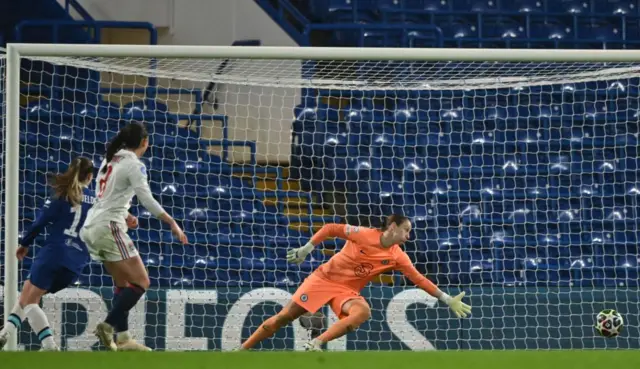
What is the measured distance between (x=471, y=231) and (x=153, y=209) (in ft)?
15.0

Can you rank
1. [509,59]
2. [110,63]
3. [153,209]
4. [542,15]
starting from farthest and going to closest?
[542,15], [110,63], [509,59], [153,209]

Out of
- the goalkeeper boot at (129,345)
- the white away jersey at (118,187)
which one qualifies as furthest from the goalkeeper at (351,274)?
the white away jersey at (118,187)

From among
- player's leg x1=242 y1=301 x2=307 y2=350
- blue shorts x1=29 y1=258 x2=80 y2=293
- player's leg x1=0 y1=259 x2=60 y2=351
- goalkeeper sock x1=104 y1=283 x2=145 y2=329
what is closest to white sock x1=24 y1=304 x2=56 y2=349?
player's leg x1=0 y1=259 x2=60 y2=351

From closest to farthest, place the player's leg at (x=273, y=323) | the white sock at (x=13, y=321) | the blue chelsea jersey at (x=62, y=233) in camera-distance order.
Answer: the white sock at (x=13, y=321) → the blue chelsea jersey at (x=62, y=233) → the player's leg at (x=273, y=323)

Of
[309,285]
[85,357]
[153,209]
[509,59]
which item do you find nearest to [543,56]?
[509,59]

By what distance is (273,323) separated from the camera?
7.97 m

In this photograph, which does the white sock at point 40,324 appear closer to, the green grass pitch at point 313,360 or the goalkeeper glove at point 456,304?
the goalkeeper glove at point 456,304

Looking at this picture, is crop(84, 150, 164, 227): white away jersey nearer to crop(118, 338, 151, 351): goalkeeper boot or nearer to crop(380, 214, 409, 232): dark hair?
crop(118, 338, 151, 351): goalkeeper boot

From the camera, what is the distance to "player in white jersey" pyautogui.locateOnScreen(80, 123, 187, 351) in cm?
685

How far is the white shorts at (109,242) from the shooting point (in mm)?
6867

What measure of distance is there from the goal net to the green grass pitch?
12.7ft

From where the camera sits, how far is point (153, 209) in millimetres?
6660

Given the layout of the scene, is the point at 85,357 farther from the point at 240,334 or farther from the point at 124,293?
the point at 240,334

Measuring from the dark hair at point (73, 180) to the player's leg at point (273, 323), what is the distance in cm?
155
